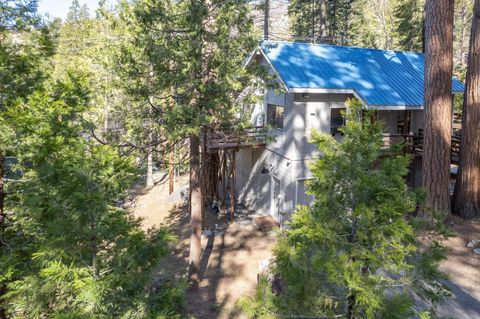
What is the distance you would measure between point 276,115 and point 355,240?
464 inches

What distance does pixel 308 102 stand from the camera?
1440cm

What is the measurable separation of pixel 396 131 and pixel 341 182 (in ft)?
46.7

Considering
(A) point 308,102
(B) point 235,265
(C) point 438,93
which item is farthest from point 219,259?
(C) point 438,93

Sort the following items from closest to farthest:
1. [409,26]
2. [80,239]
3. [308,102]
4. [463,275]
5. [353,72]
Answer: [80,239], [463,275], [308,102], [353,72], [409,26]

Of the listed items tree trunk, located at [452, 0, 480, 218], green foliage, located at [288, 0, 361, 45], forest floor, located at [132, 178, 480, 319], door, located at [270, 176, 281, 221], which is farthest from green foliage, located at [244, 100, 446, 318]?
green foliage, located at [288, 0, 361, 45]

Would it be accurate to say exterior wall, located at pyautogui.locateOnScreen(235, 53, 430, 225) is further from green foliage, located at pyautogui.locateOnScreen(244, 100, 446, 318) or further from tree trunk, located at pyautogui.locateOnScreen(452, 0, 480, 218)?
green foliage, located at pyautogui.locateOnScreen(244, 100, 446, 318)

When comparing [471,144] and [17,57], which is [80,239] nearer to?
[17,57]

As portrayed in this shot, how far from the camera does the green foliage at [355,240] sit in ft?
14.0

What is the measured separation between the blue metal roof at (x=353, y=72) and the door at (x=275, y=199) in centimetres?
487

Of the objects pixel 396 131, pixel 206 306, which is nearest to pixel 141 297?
pixel 206 306

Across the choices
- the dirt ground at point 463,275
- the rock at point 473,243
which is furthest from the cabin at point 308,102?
the rock at point 473,243

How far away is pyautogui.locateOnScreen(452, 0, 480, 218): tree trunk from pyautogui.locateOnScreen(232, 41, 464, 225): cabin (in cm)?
210

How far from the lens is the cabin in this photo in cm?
1430

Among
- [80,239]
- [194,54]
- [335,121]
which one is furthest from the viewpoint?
[335,121]
